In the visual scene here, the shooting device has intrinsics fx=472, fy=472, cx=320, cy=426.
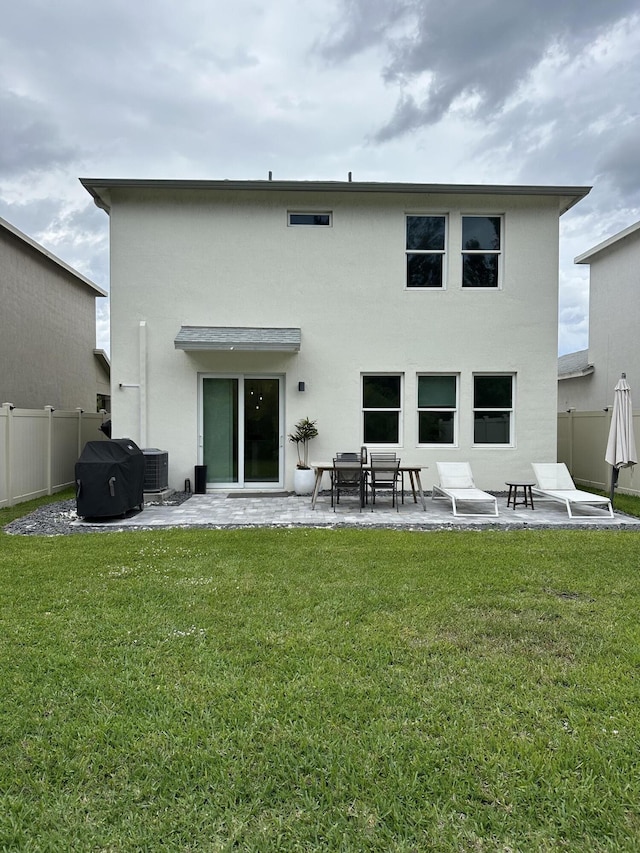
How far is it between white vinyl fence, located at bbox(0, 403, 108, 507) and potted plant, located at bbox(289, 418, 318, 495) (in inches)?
236

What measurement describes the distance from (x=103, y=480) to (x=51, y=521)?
1.27 m

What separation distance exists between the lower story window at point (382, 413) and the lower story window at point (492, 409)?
6.51 feet

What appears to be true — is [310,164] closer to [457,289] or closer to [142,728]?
[457,289]

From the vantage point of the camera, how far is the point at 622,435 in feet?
31.4

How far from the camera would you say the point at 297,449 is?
11773 mm

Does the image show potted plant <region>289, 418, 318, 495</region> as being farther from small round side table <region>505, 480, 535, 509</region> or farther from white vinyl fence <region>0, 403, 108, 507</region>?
white vinyl fence <region>0, 403, 108, 507</region>

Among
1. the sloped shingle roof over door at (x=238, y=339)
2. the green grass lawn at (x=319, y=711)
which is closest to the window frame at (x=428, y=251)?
the sloped shingle roof over door at (x=238, y=339)

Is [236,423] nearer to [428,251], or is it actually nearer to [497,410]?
[428,251]

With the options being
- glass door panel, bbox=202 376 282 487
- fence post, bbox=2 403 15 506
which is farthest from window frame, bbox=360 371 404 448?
fence post, bbox=2 403 15 506

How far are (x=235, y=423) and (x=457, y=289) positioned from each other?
6.52 m

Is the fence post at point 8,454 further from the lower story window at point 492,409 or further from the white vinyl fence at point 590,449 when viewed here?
the white vinyl fence at point 590,449

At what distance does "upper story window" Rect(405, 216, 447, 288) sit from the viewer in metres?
11.9

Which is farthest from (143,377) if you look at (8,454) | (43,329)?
(43,329)

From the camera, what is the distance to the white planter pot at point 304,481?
36.8 ft
